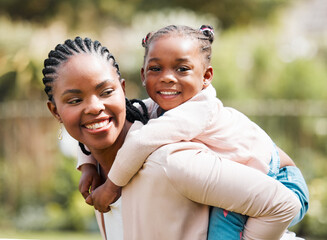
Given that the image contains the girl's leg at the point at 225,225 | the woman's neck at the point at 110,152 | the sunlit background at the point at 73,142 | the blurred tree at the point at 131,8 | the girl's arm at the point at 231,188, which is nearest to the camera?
the girl's arm at the point at 231,188

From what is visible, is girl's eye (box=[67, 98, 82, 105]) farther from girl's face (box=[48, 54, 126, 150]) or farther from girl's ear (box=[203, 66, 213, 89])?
girl's ear (box=[203, 66, 213, 89])

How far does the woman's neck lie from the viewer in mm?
2491

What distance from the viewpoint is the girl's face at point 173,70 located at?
103 inches

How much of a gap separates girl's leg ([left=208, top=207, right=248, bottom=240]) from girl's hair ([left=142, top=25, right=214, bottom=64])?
88 cm

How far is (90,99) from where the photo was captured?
229 cm

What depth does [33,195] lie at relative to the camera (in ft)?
29.6

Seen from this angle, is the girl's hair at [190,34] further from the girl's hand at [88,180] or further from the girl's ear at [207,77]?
the girl's hand at [88,180]

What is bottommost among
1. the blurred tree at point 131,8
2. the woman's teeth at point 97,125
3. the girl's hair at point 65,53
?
the woman's teeth at point 97,125

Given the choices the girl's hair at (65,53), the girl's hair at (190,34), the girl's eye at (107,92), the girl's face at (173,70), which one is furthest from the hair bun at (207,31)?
the girl's eye at (107,92)

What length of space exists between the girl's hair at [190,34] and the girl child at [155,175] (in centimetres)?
34

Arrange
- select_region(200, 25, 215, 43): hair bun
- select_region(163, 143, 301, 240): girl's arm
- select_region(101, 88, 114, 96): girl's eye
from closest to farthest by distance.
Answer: select_region(163, 143, 301, 240): girl's arm → select_region(101, 88, 114, 96): girl's eye → select_region(200, 25, 215, 43): hair bun

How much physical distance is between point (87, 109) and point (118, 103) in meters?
0.15

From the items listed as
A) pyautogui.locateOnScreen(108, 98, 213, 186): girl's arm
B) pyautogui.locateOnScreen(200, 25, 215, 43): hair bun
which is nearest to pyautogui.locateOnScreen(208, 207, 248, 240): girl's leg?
pyautogui.locateOnScreen(108, 98, 213, 186): girl's arm

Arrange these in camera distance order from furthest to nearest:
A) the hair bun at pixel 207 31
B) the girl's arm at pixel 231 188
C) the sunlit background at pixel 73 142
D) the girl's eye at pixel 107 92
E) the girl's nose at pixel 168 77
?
the sunlit background at pixel 73 142, the hair bun at pixel 207 31, the girl's nose at pixel 168 77, the girl's eye at pixel 107 92, the girl's arm at pixel 231 188
